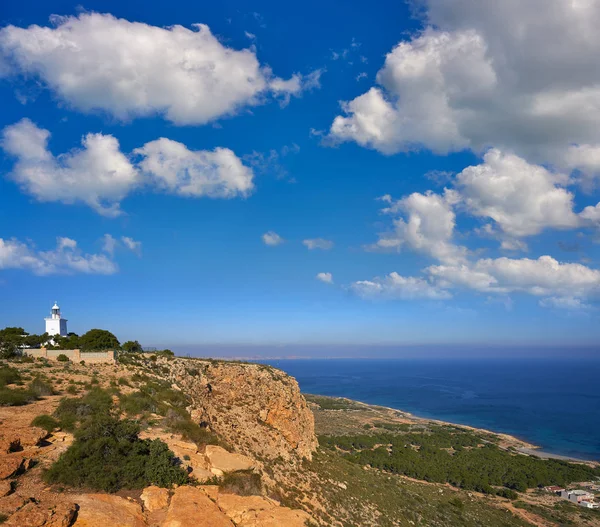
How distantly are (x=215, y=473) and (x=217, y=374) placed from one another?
18584 mm

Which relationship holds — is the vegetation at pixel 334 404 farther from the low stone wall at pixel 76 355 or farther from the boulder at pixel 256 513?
the boulder at pixel 256 513

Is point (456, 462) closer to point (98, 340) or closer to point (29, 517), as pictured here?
point (98, 340)

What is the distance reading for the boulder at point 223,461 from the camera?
45.1 ft

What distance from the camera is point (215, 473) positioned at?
43.8 ft

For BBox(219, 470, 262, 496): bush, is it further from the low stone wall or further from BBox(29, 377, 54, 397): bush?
the low stone wall

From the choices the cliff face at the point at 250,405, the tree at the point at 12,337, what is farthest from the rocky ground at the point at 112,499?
the tree at the point at 12,337

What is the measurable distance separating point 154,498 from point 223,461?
13.7 feet

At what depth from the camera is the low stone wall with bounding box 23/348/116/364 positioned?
94.6 ft

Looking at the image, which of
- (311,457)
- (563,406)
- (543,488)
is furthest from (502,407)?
(311,457)

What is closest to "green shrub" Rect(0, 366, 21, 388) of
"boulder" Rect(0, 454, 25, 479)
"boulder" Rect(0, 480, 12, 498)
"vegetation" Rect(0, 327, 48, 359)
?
"boulder" Rect(0, 454, 25, 479)

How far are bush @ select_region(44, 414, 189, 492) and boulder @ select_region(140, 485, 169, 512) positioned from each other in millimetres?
375

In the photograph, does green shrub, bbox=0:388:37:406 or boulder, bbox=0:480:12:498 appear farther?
green shrub, bbox=0:388:37:406

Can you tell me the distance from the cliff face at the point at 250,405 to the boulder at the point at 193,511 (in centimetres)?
1111

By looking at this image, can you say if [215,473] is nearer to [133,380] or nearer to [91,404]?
[91,404]
